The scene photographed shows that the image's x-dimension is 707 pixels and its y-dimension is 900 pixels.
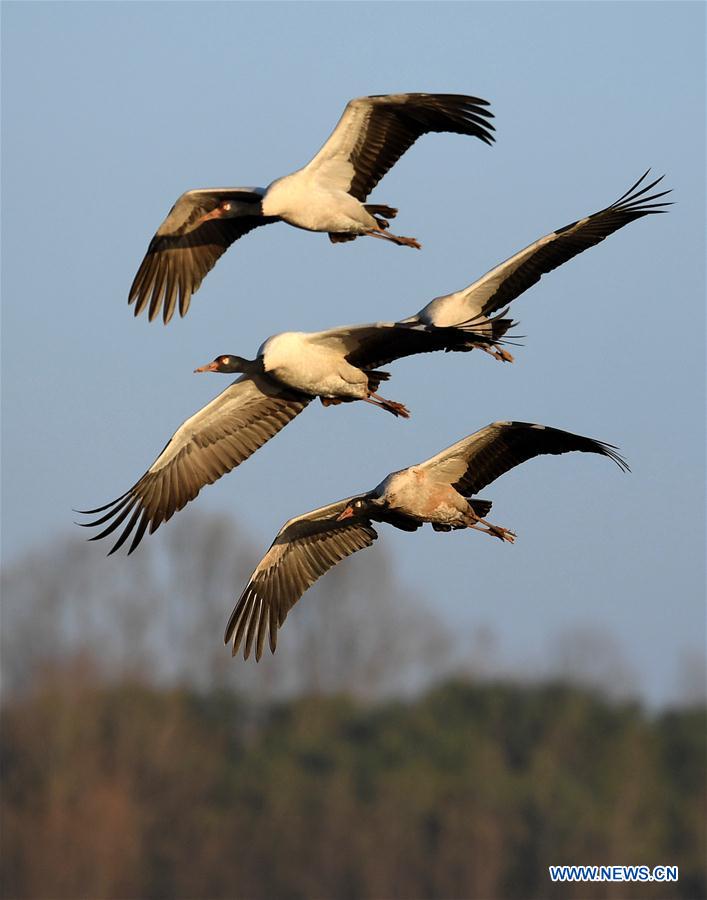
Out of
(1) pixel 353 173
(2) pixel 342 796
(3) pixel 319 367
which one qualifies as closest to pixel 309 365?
(3) pixel 319 367

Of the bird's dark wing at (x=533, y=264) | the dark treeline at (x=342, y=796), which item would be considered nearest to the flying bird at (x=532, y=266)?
the bird's dark wing at (x=533, y=264)

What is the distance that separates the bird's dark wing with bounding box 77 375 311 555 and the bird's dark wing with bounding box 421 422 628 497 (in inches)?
57.2

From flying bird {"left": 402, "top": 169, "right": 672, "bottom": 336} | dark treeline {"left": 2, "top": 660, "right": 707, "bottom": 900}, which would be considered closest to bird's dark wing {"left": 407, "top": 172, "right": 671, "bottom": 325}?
flying bird {"left": 402, "top": 169, "right": 672, "bottom": 336}

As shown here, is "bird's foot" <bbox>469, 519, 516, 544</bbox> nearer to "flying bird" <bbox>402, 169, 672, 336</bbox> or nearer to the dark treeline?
"flying bird" <bbox>402, 169, 672, 336</bbox>

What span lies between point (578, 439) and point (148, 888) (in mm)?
33320

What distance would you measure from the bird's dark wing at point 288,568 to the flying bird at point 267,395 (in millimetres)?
763

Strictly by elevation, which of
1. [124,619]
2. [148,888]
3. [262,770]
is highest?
[124,619]

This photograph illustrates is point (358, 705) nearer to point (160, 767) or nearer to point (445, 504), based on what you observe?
point (160, 767)

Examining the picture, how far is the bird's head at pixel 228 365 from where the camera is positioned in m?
13.5

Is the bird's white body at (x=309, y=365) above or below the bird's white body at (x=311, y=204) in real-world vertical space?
below

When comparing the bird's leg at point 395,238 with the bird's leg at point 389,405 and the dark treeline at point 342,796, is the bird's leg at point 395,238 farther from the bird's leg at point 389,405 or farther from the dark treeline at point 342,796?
the dark treeline at point 342,796

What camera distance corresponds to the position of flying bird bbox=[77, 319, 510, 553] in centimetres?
1290

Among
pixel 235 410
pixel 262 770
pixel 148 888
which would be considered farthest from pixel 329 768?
pixel 235 410

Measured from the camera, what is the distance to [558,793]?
43.6m
